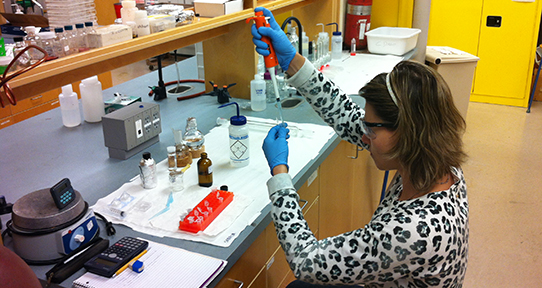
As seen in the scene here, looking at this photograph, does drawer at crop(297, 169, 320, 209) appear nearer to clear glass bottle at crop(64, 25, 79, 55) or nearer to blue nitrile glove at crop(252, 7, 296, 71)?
blue nitrile glove at crop(252, 7, 296, 71)

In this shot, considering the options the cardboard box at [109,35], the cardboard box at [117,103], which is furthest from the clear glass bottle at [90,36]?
the cardboard box at [117,103]

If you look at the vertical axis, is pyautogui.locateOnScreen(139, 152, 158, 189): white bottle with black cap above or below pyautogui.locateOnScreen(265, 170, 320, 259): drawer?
above

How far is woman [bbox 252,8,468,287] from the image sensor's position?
3.81 feet

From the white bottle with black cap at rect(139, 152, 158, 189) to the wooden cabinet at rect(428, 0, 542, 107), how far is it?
4461 mm

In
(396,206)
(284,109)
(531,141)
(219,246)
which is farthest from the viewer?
(531,141)

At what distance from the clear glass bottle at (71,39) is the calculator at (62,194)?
1.33 feet

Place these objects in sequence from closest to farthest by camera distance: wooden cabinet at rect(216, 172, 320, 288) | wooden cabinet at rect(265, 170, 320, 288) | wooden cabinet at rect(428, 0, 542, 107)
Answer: wooden cabinet at rect(216, 172, 320, 288), wooden cabinet at rect(265, 170, 320, 288), wooden cabinet at rect(428, 0, 542, 107)

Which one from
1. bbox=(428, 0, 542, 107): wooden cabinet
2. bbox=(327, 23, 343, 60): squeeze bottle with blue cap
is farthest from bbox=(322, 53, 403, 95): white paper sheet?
bbox=(428, 0, 542, 107): wooden cabinet

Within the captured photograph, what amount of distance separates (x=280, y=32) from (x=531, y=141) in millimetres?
3629

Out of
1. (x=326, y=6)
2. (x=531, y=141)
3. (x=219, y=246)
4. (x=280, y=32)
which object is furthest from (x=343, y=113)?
(x=531, y=141)

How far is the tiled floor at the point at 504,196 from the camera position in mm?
2686

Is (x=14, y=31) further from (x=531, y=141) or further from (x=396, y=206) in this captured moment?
(x=531, y=141)

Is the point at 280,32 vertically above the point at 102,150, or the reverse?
the point at 280,32

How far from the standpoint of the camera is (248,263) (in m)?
1.47
